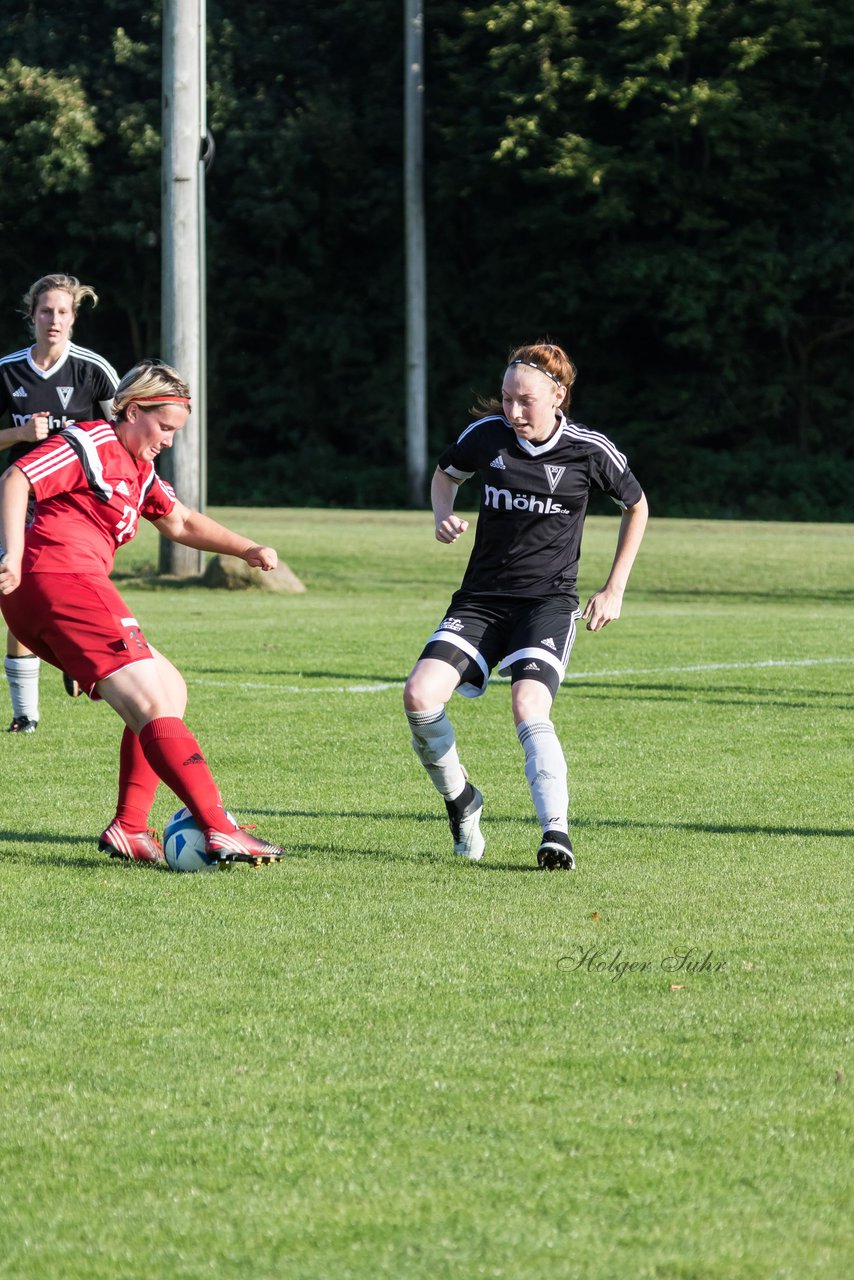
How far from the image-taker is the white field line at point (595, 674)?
11.4 meters

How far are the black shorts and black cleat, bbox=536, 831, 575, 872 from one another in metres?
0.55

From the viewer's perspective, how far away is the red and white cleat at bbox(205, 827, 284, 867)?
5992 mm

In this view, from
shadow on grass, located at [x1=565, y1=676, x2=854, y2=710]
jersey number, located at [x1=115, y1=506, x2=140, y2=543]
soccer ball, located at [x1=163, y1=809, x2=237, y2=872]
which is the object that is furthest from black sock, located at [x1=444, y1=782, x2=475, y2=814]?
shadow on grass, located at [x1=565, y1=676, x2=854, y2=710]

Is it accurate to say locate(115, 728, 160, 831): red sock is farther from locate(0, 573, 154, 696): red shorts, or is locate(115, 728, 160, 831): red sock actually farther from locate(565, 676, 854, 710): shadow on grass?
locate(565, 676, 854, 710): shadow on grass

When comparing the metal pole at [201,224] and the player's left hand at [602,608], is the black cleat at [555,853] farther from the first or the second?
the metal pole at [201,224]

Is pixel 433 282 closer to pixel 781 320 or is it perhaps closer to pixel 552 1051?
pixel 781 320

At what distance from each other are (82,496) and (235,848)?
138 centimetres

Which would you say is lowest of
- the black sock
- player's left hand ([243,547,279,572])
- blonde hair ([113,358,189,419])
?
the black sock

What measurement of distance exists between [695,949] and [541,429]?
2.21 m

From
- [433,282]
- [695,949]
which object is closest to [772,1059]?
[695,949]

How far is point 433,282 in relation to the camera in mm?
42844

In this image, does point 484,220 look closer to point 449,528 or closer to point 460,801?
point 449,528

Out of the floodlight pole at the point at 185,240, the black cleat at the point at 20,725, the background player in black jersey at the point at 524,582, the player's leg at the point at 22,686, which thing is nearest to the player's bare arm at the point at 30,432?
the player's leg at the point at 22,686

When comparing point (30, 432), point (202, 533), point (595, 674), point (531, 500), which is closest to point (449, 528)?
point (531, 500)
